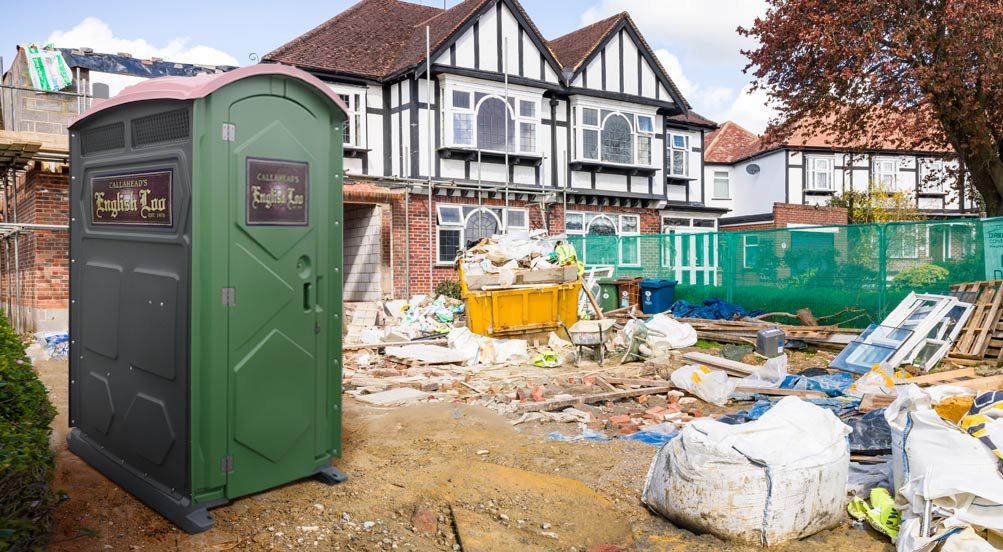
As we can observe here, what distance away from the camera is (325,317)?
4.69 m

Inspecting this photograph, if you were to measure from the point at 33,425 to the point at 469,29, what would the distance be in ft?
58.0

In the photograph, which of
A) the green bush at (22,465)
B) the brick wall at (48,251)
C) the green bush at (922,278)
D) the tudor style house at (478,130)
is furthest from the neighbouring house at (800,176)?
the green bush at (22,465)

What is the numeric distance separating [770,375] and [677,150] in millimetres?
16678

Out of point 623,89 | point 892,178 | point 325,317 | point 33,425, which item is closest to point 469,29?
point 623,89

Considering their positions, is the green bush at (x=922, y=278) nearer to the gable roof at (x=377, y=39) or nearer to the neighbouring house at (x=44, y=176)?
the gable roof at (x=377, y=39)

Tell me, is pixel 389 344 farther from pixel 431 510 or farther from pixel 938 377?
pixel 938 377

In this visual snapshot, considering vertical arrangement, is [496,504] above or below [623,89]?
below

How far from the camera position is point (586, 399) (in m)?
8.16

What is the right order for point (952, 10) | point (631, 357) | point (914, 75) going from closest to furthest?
point (631, 357) → point (952, 10) → point (914, 75)

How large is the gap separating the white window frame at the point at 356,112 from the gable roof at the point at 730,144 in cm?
2043

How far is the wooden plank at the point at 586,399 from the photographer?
783cm

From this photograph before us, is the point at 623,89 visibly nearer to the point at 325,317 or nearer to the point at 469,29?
the point at 469,29

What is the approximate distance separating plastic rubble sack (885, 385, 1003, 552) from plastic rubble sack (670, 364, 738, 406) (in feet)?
11.8

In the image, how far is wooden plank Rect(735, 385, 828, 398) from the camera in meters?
8.05
